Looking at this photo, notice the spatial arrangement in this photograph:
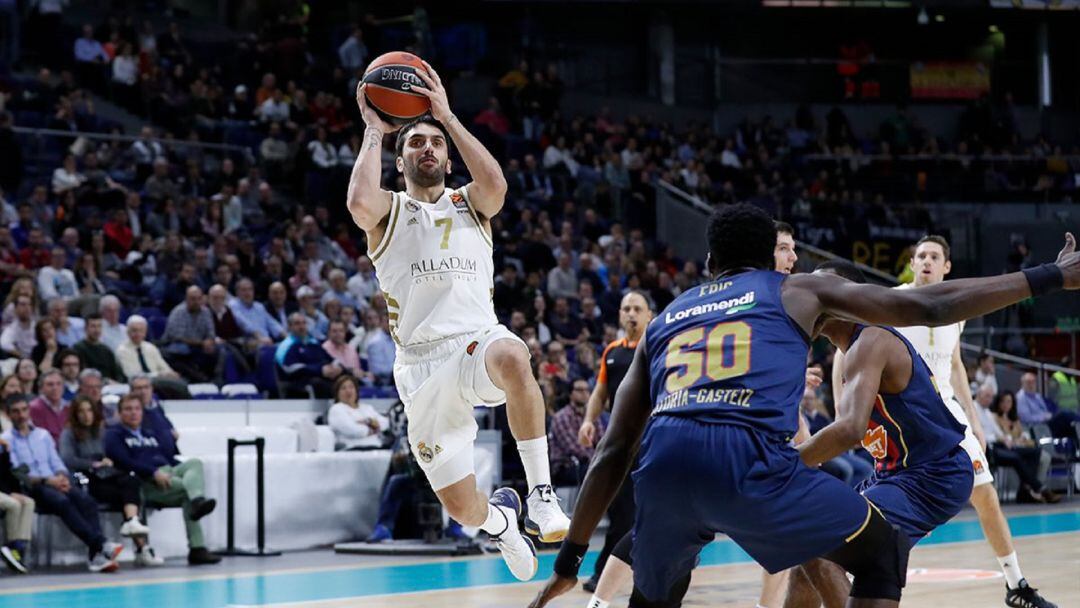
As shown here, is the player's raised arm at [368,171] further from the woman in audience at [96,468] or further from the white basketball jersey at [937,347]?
the woman in audience at [96,468]

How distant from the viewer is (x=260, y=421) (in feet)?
43.8

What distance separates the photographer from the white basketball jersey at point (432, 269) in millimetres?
6594

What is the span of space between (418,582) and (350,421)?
133 inches

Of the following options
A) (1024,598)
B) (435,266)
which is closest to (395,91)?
(435,266)

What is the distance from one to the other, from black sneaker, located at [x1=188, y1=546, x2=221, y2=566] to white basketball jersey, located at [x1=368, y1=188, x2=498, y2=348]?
569cm

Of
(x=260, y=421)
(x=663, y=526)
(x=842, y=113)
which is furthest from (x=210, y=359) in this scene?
(x=842, y=113)

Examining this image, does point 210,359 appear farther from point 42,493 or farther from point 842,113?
point 842,113

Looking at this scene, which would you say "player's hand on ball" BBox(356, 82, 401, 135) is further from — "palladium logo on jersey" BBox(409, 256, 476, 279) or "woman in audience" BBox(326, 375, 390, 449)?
"woman in audience" BBox(326, 375, 390, 449)

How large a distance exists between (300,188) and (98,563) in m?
8.71

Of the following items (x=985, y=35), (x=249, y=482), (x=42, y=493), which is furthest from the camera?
(x=985, y=35)

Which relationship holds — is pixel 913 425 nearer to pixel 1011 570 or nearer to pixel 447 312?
pixel 447 312

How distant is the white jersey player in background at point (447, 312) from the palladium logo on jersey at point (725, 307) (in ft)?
6.21

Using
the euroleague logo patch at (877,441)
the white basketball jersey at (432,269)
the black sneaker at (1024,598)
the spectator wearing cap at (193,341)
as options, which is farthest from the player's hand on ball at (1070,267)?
the spectator wearing cap at (193,341)

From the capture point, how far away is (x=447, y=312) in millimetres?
6590
